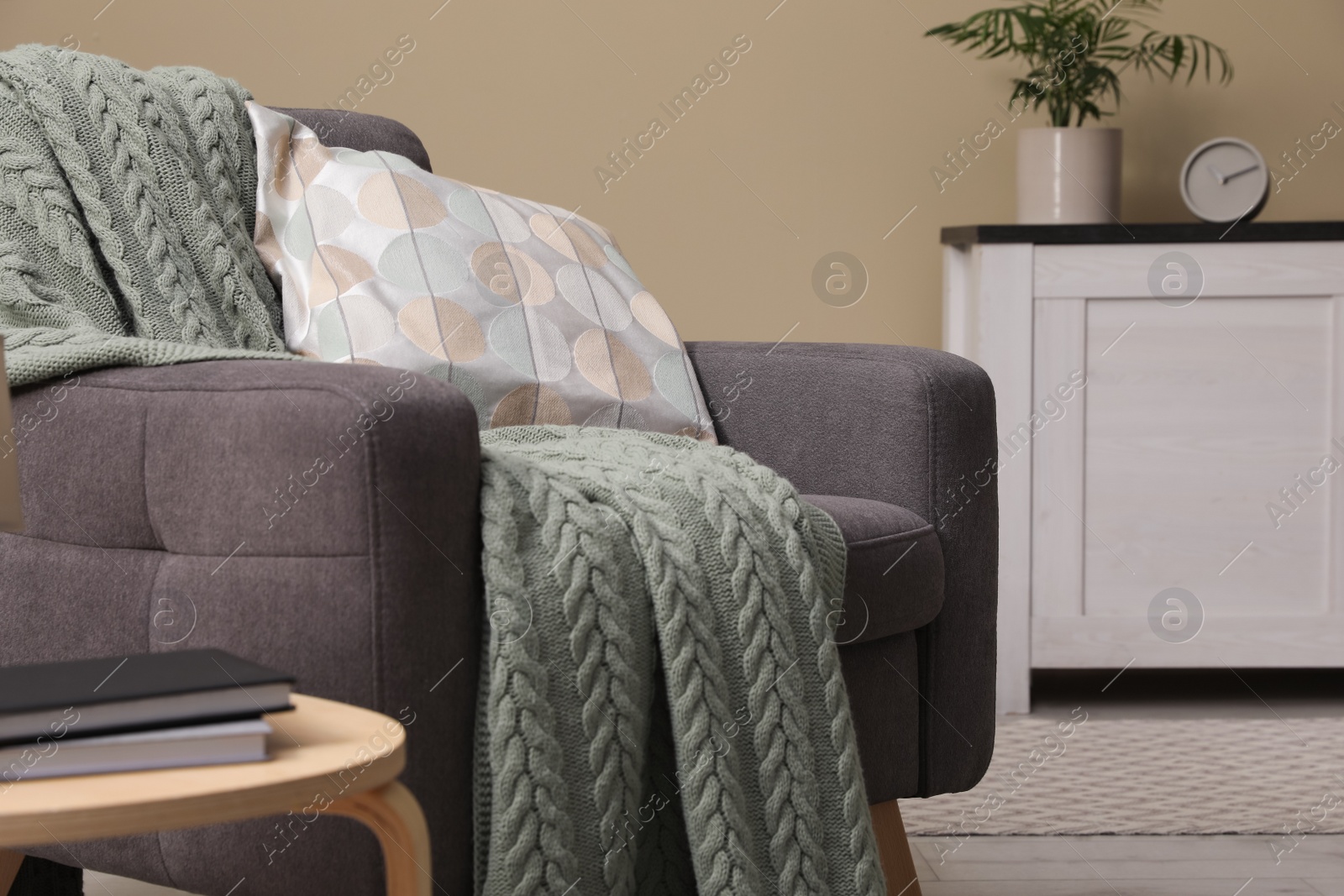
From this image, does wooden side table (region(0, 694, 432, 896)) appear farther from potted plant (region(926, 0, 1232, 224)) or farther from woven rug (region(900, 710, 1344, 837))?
potted plant (region(926, 0, 1232, 224))

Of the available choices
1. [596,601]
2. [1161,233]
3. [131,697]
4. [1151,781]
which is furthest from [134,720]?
[1161,233]

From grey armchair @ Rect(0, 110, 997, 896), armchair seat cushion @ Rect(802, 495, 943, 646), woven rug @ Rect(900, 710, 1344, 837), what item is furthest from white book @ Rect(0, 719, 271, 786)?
woven rug @ Rect(900, 710, 1344, 837)

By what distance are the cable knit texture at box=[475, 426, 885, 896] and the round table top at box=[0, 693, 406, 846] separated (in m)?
0.25

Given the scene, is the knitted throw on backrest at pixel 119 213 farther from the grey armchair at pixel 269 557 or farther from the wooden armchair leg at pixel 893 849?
the wooden armchair leg at pixel 893 849

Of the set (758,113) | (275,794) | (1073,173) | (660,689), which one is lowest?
(660,689)

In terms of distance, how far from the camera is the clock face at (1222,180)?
227 centimetres

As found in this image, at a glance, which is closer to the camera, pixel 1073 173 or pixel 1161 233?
pixel 1161 233

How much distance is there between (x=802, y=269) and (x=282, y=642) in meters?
1.72

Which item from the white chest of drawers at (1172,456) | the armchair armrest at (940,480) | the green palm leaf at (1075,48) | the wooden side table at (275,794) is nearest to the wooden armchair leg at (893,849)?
the armchair armrest at (940,480)

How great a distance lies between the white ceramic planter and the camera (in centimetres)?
224

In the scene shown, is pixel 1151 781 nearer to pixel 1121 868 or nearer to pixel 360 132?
pixel 1121 868

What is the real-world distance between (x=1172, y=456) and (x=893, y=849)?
3.70 feet

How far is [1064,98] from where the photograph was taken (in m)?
2.27

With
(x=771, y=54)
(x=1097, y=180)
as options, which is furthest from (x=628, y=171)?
(x=1097, y=180)
